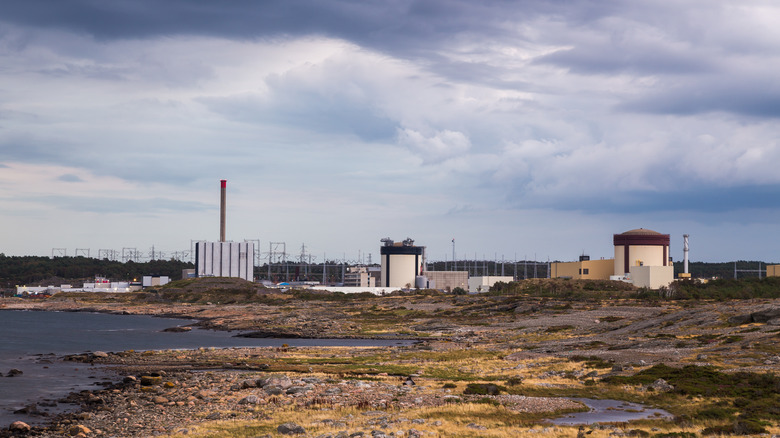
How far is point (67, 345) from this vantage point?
335ft

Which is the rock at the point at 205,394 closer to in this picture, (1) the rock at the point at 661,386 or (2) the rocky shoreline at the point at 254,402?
(2) the rocky shoreline at the point at 254,402

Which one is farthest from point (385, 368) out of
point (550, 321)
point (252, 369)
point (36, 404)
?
point (550, 321)

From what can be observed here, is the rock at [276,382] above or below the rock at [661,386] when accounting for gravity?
below

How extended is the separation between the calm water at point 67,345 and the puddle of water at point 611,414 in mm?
30159

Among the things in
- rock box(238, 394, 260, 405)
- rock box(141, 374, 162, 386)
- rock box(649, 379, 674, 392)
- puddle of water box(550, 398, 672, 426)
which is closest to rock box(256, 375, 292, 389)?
rock box(238, 394, 260, 405)

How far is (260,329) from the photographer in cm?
13200

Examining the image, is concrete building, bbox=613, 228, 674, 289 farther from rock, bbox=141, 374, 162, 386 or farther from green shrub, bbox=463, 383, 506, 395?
rock, bbox=141, 374, 162, 386

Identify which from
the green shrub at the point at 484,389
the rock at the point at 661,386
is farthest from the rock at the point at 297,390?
the rock at the point at 661,386

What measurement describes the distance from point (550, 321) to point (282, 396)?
8317 cm

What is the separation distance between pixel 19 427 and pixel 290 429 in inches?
617

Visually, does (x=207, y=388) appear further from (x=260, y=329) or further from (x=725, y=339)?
(x=260, y=329)

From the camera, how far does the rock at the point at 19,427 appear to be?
3908 centimetres

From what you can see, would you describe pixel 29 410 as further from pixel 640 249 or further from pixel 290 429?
pixel 640 249

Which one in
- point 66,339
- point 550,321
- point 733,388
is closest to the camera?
point 733,388
